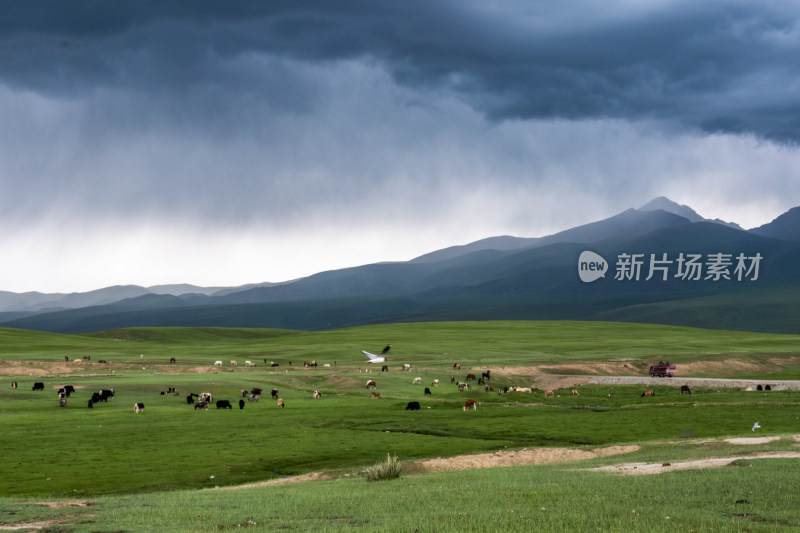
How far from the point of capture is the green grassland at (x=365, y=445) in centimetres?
1898

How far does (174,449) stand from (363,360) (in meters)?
69.9

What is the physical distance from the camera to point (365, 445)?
45156 millimetres

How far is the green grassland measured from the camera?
747 inches

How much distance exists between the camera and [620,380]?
88.1m

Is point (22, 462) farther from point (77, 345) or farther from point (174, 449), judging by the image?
point (77, 345)

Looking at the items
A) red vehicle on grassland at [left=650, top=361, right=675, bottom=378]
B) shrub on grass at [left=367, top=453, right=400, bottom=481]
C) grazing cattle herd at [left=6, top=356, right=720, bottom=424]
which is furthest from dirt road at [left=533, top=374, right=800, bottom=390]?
shrub on grass at [left=367, top=453, right=400, bottom=481]

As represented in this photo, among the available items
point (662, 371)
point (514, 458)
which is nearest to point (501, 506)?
point (514, 458)

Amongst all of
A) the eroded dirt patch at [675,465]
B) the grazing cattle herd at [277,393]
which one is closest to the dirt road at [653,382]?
the grazing cattle herd at [277,393]

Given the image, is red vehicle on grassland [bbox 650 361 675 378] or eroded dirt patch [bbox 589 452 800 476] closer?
eroded dirt patch [bbox 589 452 800 476]

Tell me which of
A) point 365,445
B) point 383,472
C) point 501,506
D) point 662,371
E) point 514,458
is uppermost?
point 501,506

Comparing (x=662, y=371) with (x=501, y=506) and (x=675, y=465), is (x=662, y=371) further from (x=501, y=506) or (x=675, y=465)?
(x=501, y=506)

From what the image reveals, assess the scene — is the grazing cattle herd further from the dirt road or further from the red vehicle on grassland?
the red vehicle on grassland

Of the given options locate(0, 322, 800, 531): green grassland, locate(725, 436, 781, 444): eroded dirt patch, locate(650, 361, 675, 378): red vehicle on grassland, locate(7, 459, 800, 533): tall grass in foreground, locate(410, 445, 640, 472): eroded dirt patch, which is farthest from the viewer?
locate(650, 361, 675, 378): red vehicle on grassland

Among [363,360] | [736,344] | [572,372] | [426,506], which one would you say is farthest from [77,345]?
[426,506]
